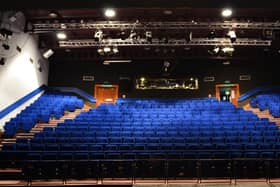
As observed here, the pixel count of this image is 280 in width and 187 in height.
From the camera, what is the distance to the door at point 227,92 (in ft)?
45.3

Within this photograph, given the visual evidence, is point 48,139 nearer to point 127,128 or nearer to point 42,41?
point 127,128

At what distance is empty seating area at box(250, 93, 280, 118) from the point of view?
10.7 m

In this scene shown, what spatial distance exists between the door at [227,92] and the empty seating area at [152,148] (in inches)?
146

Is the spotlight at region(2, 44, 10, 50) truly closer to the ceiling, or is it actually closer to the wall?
the wall

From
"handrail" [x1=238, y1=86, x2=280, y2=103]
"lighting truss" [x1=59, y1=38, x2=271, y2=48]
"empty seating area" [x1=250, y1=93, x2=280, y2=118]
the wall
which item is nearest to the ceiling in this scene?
"lighting truss" [x1=59, y1=38, x2=271, y2=48]

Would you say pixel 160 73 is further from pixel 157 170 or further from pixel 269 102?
pixel 157 170

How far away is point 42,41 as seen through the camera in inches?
487

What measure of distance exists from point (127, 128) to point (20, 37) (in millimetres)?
5758

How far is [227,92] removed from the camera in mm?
13844

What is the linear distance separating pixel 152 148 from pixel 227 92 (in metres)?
8.07

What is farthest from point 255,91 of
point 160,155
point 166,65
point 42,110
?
point 42,110

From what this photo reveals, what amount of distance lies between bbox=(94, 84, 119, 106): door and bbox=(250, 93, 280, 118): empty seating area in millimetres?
6665

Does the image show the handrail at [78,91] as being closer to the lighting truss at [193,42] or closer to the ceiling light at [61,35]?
the ceiling light at [61,35]

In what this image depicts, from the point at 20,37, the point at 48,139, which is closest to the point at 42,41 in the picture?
the point at 20,37
